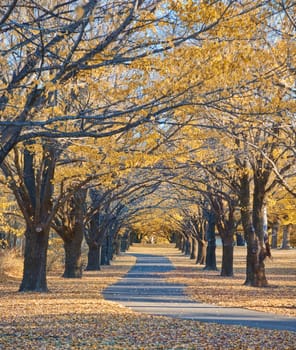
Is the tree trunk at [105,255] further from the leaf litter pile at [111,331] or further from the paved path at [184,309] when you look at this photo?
the leaf litter pile at [111,331]

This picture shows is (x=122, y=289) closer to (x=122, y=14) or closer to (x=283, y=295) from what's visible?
(x=283, y=295)

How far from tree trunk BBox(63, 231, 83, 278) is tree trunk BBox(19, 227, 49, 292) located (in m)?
7.21

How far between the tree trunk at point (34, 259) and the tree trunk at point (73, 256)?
7.21m

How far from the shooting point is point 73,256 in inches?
1107

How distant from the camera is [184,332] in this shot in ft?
36.9

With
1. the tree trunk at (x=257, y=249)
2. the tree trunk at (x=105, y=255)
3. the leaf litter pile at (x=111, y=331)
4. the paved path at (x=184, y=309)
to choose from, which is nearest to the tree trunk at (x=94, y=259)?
the tree trunk at (x=105, y=255)

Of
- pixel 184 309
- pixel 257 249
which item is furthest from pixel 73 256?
pixel 184 309

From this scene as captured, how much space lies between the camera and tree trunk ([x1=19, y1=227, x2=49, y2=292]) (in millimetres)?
19484

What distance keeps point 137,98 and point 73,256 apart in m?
17.9

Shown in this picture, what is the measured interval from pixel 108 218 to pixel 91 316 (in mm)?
23039

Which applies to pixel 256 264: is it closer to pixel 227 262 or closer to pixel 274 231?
pixel 227 262

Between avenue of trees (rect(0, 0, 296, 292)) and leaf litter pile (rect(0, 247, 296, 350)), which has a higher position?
avenue of trees (rect(0, 0, 296, 292))

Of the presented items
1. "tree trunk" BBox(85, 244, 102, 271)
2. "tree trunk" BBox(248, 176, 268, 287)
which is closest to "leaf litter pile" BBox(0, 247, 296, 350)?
"tree trunk" BBox(248, 176, 268, 287)

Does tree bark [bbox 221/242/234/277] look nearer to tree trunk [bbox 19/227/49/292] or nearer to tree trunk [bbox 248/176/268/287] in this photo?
tree trunk [bbox 248/176/268/287]
